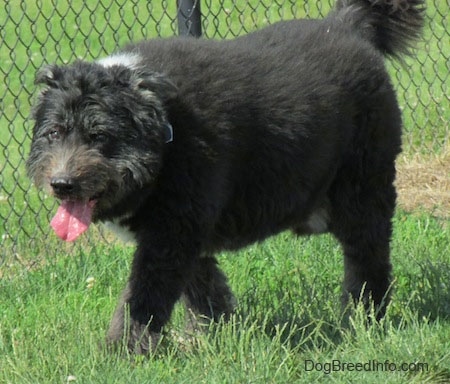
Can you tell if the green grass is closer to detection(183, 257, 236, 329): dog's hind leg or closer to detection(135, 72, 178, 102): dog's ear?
detection(183, 257, 236, 329): dog's hind leg

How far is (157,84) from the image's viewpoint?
4352 mm

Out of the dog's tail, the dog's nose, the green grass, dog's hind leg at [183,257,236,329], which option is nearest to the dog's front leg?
the green grass

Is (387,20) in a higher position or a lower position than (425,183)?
higher

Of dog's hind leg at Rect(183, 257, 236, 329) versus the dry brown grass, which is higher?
dog's hind leg at Rect(183, 257, 236, 329)

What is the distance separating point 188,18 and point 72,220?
8.56 ft

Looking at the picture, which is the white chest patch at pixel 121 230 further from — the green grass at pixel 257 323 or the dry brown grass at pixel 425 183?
the dry brown grass at pixel 425 183

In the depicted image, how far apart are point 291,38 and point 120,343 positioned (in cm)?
182

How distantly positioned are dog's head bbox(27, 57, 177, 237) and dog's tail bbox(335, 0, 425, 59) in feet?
5.37

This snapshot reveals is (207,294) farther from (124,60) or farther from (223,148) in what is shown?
(124,60)

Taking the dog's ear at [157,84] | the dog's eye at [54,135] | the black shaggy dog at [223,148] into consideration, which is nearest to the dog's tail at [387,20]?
the black shaggy dog at [223,148]

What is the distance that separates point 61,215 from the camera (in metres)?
4.33

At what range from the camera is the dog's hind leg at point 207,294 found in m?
5.29

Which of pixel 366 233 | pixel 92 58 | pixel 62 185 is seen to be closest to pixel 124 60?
pixel 62 185

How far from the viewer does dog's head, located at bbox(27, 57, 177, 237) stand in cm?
426
